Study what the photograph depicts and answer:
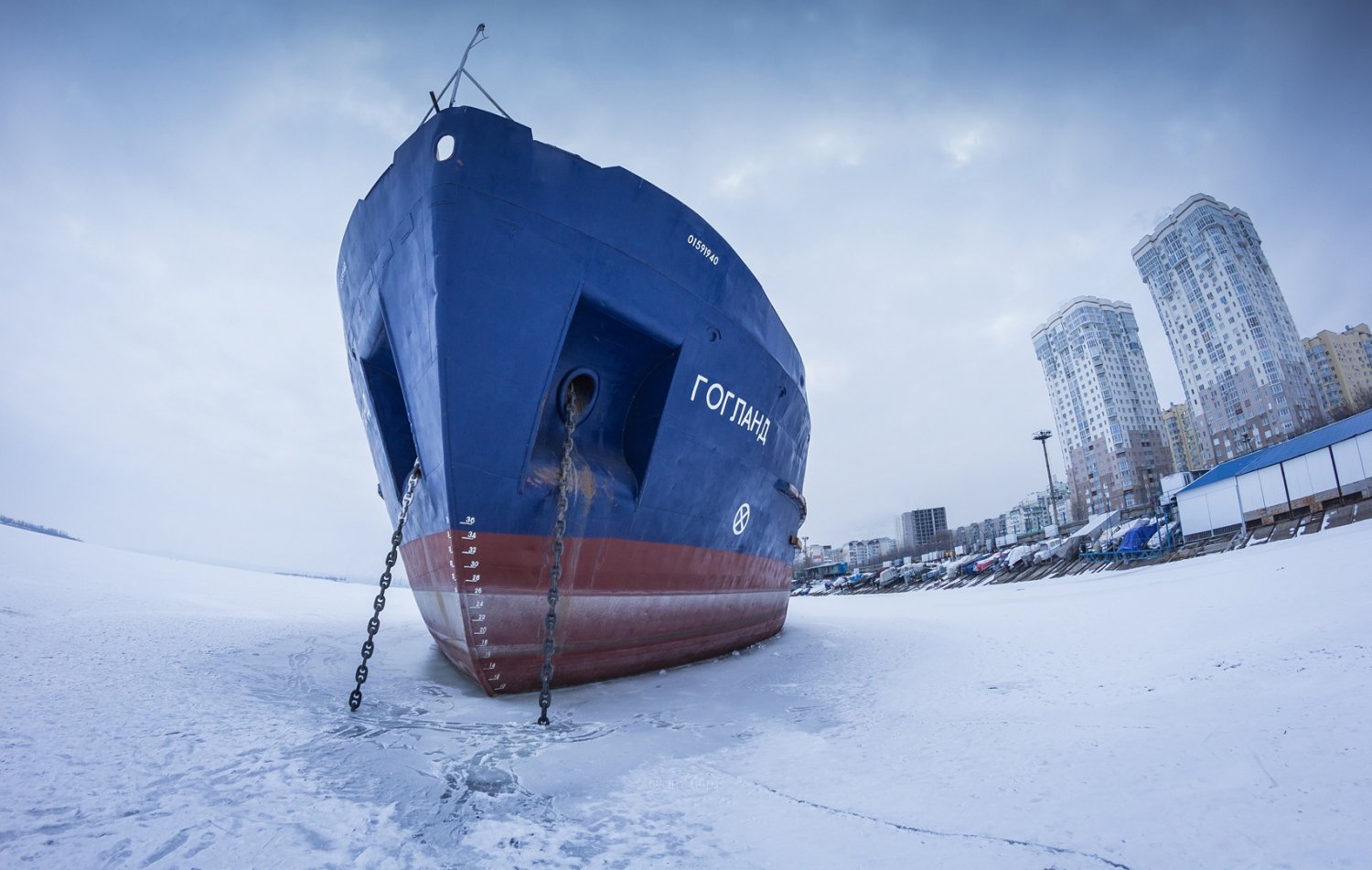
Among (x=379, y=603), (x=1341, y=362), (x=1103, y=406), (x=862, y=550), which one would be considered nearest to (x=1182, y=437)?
(x=1341, y=362)

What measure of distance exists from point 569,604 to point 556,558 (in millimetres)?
761

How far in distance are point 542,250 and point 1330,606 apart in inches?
286

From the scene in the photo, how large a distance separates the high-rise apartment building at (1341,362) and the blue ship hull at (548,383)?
9142cm

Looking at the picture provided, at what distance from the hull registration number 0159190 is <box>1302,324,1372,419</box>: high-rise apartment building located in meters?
91.3

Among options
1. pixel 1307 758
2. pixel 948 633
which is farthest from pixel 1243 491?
pixel 1307 758

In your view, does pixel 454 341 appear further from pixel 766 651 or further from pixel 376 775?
pixel 766 651

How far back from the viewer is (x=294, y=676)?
15.4ft

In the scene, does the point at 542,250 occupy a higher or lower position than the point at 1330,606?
higher

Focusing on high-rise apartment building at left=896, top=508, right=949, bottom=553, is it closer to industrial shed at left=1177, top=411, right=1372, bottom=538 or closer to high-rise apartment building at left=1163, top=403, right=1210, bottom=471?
high-rise apartment building at left=1163, top=403, right=1210, bottom=471

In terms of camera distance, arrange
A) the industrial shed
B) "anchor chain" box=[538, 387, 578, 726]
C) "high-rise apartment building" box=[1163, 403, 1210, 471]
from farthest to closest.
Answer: "high-rise apartment building" box=[1163, 403, 1210, 471], the industrial shed, "anchor chain" box=[538, 387, 578, 726]

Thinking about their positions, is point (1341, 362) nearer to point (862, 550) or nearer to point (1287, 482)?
point (1287, 482)

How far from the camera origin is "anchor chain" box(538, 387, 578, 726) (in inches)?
140

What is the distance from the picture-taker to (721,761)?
113 inches

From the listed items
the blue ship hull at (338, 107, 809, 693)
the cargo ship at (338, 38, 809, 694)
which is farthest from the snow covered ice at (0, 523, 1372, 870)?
the cargo ship at (338, 38, 809, 694)
